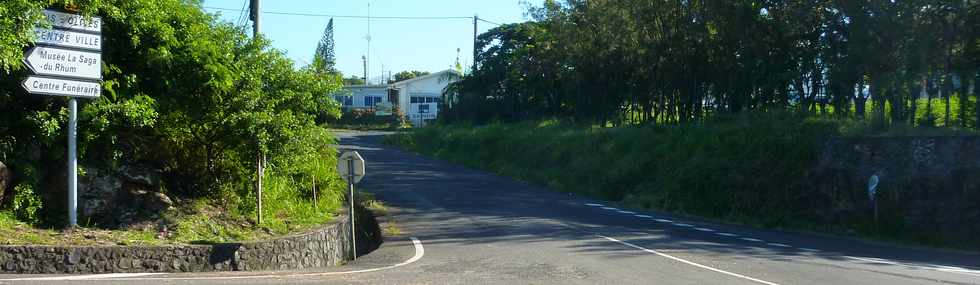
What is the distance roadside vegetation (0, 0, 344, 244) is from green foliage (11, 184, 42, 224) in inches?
0.7

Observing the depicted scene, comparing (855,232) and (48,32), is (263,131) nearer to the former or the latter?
(48,32)

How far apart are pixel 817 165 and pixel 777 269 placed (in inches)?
459

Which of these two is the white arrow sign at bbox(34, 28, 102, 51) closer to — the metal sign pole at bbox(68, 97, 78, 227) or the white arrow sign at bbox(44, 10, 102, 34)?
the white arrow sign at bbox(44, 10, 102, 34)

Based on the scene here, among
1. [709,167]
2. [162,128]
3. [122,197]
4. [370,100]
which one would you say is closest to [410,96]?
[370,100]

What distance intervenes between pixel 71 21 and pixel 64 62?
61 centimetres

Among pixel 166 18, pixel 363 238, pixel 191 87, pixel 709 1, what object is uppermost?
pixel 709 1

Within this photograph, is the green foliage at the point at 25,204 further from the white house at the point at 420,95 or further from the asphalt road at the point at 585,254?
the white house at the point at 420,95

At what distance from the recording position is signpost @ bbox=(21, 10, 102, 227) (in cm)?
1299

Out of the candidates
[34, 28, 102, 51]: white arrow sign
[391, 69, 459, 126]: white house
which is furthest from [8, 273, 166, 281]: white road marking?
[391, 69, 459, 126]: white house

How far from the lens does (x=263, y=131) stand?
15039mm

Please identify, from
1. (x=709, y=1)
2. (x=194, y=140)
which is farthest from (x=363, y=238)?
(x=709, y=1)

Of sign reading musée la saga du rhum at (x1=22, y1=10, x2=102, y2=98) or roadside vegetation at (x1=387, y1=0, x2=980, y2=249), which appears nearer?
sign reading musée la saga du rhum at (x1=22, y1=10, x2=102, y2=98)

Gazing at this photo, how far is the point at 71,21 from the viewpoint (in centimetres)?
1328

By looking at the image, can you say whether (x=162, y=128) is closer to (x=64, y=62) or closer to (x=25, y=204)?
(x=64, y=62)
